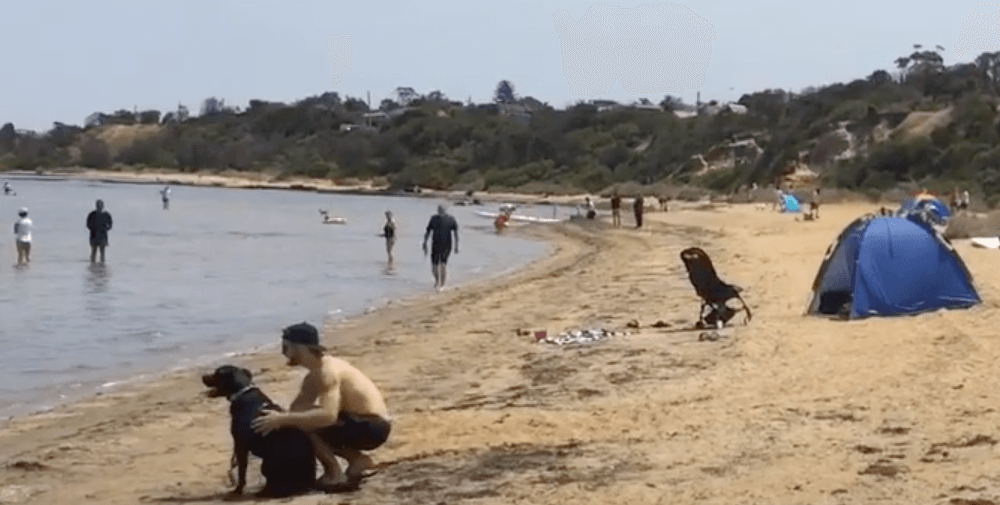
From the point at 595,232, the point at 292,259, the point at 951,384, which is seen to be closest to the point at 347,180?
the point at 595,232

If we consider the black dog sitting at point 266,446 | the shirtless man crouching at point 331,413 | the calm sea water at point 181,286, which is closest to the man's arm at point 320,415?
the shirtless man crouching at point 331,413

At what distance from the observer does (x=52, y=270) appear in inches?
1213

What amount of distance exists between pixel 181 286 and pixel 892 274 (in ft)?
51.3

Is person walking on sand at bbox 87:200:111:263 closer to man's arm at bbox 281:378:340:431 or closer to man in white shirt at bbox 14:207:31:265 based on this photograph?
man in white shirt at bbox 14:207:31:265

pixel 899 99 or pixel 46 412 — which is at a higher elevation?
pixel 899 99

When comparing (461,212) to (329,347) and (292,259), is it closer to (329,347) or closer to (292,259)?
(292,259)

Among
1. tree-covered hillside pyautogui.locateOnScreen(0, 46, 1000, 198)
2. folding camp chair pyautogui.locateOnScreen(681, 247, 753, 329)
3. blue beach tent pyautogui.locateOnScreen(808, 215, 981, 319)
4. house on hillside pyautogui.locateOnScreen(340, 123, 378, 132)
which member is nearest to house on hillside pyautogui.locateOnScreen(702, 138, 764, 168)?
tree-covered hillside pyautogui.locateOnScreen(0, 46, 1000, 198)

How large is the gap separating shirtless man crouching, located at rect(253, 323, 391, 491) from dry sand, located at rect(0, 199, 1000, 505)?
0.19m

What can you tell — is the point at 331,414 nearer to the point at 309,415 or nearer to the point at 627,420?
the point at 309,415

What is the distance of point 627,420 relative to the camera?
388 inches

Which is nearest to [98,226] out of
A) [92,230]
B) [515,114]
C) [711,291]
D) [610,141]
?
[92,230]

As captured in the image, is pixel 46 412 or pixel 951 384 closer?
pixel 951 384

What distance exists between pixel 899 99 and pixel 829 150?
50.6 feet

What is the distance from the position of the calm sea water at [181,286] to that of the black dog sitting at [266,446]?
508 centimetres
